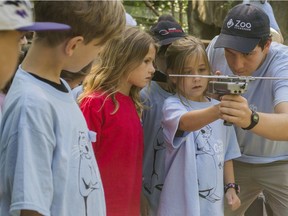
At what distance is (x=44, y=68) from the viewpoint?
1.73m

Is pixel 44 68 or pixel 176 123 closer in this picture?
pixel 44 68

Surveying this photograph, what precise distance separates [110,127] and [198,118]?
38 centimetres

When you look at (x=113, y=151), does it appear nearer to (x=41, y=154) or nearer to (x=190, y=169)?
(x=190, y=169)

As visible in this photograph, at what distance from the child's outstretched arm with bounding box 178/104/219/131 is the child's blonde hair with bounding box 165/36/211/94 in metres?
0.30

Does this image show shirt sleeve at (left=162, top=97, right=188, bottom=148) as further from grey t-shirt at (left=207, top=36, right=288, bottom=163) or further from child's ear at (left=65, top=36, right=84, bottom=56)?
child's ear at (left=65, top=36, right=84, bottom=56)

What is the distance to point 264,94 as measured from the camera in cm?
302

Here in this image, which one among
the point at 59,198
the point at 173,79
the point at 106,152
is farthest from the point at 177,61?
the point at 59,198

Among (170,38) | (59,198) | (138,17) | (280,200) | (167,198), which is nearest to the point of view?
(59,198)

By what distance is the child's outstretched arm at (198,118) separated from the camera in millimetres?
2348

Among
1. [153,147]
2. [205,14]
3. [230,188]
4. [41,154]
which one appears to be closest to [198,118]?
[153,147]

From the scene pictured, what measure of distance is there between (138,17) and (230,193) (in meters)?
7.94

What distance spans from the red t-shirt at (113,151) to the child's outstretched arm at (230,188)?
62cm

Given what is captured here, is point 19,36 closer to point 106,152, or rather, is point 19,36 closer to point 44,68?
point 44,68

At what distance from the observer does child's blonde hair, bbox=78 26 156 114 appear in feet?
8.41
